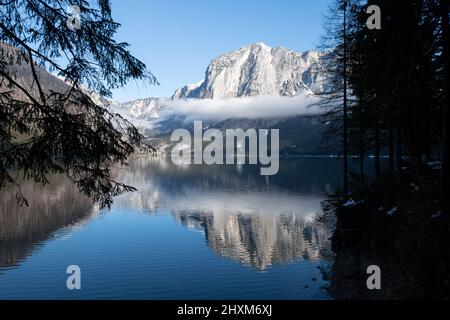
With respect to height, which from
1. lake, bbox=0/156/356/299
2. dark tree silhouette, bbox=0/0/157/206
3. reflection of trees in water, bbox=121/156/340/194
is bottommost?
lake, bbox=0/156/356/299

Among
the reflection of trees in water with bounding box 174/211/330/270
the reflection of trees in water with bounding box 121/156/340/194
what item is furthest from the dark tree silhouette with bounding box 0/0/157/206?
the reflection of trees in water with bounding box 121/156/340/194

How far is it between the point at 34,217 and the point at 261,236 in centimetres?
2817

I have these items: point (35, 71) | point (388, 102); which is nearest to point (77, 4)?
point (35, 71)

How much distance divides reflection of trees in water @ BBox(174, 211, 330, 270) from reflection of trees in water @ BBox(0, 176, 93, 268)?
1423 cm

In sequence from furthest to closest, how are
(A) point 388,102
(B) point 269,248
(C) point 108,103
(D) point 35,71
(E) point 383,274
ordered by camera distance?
(B) point 269,248 → (A) point 388,102 → (E) point 383,274 → (C) point 108,103 → (D) point 35,71

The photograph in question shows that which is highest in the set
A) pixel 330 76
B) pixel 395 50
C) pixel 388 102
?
pixel 330 76

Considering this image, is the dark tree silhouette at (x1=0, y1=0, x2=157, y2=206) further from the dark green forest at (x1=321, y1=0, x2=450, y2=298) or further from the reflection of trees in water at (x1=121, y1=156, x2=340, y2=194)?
the reflection of trees in water at (x1=121, y1=156, x2=340, y2=194)

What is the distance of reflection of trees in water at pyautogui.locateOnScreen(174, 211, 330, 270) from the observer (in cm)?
2894

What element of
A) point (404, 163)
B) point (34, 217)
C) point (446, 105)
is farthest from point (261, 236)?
point (34, 217)

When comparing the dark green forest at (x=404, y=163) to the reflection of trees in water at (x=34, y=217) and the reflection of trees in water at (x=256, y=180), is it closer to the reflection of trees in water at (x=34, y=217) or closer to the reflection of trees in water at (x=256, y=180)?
the reflection of trees in water at (x=34, y=217)

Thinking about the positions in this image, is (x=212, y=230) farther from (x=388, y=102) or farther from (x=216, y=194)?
(x=216, y=194)

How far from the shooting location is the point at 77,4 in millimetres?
7727

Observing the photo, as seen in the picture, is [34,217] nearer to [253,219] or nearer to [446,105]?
[253,219]
